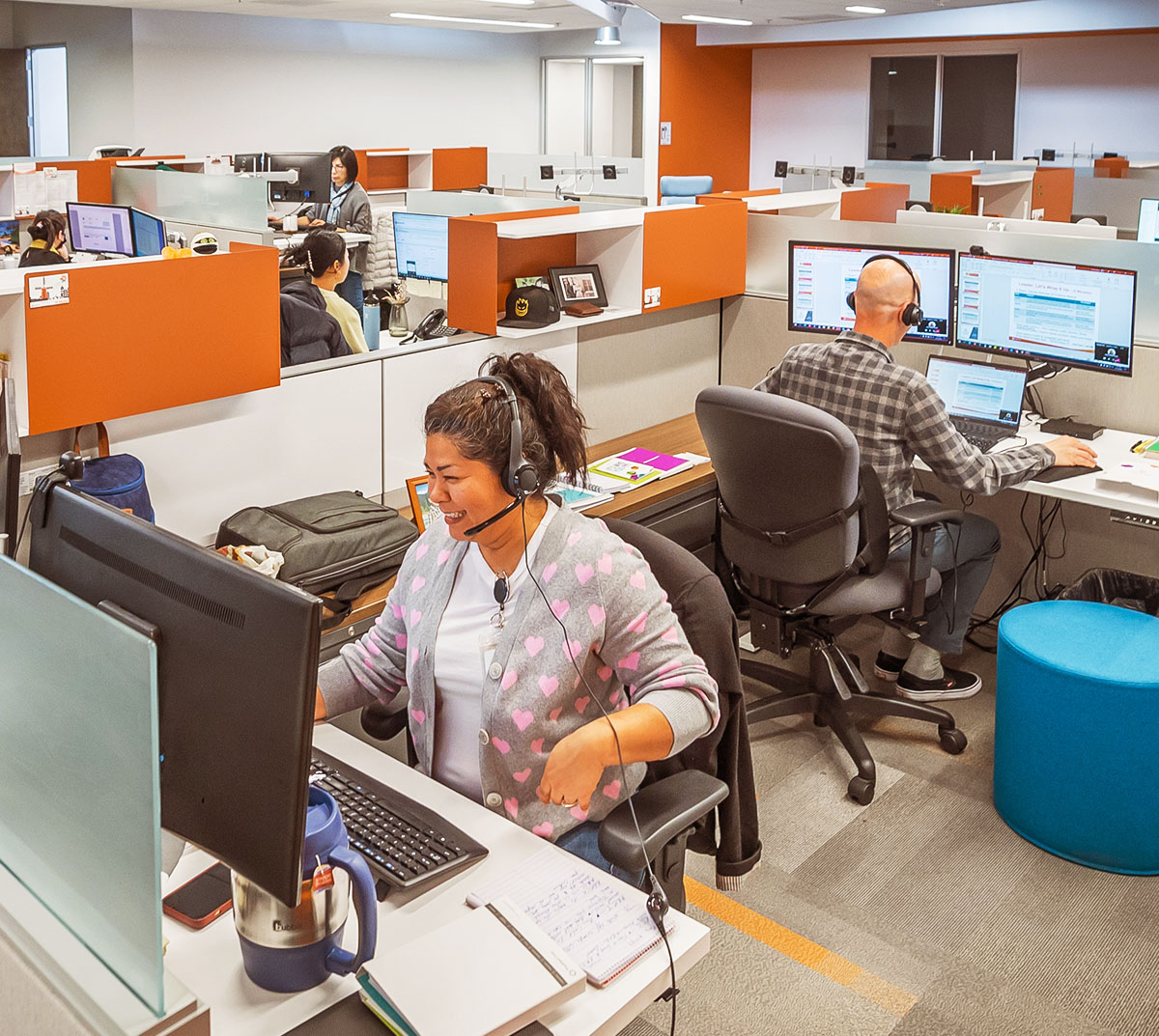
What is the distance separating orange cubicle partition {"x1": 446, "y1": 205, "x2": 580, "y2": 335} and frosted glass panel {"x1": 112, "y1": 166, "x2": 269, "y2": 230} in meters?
3.26

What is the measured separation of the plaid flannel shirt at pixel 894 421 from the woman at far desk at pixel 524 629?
4.73ft

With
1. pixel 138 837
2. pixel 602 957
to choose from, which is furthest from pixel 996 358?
pixel 138 837

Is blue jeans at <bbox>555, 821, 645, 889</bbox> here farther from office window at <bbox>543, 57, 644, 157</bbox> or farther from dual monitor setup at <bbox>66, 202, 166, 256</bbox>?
office window at <bbox>543, 57, 644, 157</bbox>

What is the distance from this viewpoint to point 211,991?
1273mm

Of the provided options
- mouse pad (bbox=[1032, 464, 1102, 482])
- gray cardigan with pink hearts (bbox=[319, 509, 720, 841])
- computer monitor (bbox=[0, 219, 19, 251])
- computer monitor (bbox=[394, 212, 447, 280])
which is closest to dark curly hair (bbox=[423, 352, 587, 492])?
gray cardigan with pink hearts (bbox=[319, 509, 720, 841])

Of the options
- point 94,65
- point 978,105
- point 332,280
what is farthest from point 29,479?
point 978,105

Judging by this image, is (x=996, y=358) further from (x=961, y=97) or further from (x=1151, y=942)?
(x=961, y=97)

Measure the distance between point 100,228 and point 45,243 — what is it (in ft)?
1.69

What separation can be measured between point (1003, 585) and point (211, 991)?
3179 millimetres

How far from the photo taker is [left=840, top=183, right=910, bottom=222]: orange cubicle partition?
4.98 m

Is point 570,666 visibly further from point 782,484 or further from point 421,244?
point 421,244

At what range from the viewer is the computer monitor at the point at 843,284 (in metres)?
3.61

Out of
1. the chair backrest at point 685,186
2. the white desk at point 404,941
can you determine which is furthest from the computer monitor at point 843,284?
the chair backrest at point 685,186

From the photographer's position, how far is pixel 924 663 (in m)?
3.46
